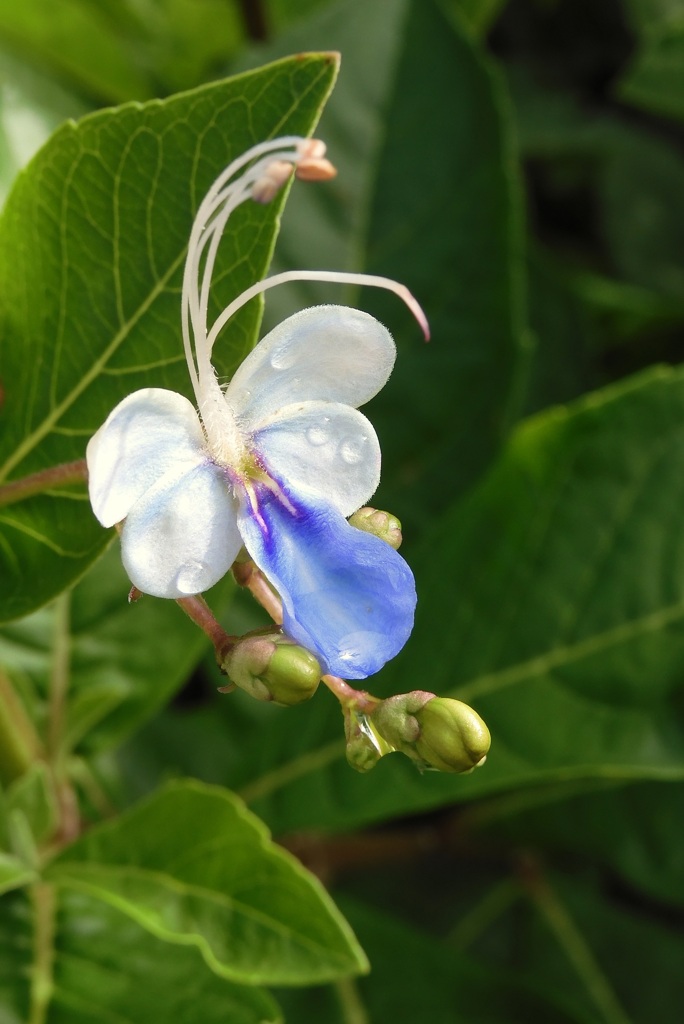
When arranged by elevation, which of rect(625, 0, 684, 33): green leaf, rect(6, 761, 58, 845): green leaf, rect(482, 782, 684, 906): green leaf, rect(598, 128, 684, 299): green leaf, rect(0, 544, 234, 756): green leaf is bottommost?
rect(482, 782, 684, 906): green leaf

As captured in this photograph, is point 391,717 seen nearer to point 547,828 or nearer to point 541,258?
point 547,828

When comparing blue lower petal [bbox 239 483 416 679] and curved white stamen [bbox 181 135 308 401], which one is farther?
curved white stamen [bbox 181 135 308 401]

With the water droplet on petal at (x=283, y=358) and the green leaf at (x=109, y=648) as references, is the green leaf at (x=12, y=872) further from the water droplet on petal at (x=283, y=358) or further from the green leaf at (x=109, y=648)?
the water droplet on petal at (x=283, y=358)

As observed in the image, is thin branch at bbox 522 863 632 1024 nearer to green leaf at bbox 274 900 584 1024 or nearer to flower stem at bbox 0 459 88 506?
green leaf at bbox 274 900 584 1024

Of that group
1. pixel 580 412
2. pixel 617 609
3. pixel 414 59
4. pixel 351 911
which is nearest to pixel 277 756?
pixel 351 911

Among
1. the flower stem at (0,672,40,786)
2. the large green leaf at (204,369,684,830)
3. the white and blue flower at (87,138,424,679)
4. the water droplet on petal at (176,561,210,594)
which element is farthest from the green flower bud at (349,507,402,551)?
the large green leaf at (204,369,684,830)

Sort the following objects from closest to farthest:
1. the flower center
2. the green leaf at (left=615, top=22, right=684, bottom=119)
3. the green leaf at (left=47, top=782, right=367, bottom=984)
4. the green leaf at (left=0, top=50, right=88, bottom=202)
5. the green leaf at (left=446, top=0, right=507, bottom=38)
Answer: the flower center → the green leaf at (left=47, top=782, right=367, bottom=984) → the green leaf at (left=0, top=50, right=88, bottom=202) → the green leaf at (left=615, top=22, right=684, bottom=119) → the green leaf at (left=446, top=0, right=507, bottom=38)

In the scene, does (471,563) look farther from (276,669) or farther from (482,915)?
(276,669)
